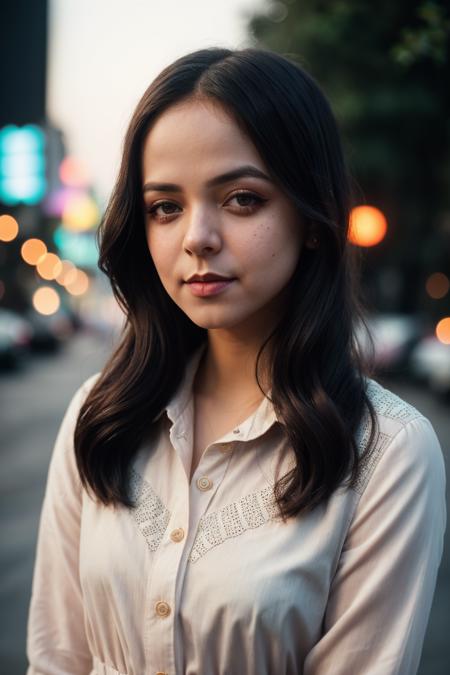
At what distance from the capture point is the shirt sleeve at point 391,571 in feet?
5.08

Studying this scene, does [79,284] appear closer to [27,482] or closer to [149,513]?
A: [27,482]

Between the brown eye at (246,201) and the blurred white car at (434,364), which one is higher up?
the brown eye at (246,201)

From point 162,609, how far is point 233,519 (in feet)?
0.79

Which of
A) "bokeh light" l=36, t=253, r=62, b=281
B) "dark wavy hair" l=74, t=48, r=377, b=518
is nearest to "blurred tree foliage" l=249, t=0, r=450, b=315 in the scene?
"dark wavy hair" l=74, t=48, r=377, b=518

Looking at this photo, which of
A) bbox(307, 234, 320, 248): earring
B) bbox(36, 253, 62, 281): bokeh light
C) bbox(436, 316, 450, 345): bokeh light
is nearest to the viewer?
Result: bbox(307, 234, 320, 248): earring

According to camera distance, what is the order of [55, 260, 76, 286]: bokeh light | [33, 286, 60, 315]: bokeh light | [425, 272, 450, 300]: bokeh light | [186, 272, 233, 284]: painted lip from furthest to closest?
[55, 260, 76, 286]: bokeh light, [33, 286, 60, 315]: bokeh light, [425, 272, 450, 300]: bokeh light, [186, 272, 233, 284]: painted lip

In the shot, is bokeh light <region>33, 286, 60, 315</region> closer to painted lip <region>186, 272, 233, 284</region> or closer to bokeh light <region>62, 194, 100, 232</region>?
bokeh light <region>62, 194, 100, 232</region>

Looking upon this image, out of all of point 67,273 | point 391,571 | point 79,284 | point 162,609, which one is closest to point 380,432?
point 391,571

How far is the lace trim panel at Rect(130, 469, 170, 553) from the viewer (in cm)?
173

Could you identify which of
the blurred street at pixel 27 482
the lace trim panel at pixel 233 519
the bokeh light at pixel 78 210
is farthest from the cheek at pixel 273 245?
the bokeh light at pixel 78 210

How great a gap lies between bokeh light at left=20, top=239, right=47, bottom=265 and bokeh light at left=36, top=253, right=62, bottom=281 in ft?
5.02

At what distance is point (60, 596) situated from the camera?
1.91m

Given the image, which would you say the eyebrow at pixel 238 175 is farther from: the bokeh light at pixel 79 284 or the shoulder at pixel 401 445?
the bokeh light at pixel 79 284

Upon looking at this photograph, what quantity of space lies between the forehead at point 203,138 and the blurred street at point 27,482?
970mm
